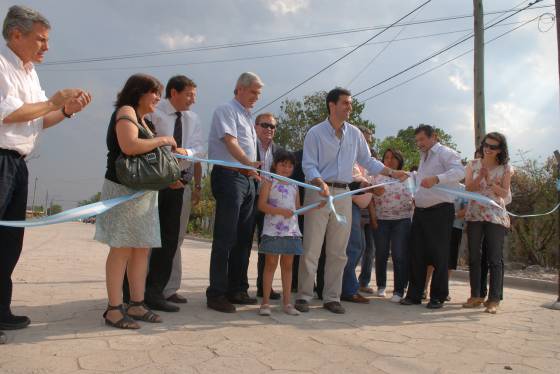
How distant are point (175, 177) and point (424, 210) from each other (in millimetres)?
2896

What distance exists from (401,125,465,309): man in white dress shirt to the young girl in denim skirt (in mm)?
1479

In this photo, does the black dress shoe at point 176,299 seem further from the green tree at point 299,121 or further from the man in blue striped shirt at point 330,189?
the green tree at point 299,121

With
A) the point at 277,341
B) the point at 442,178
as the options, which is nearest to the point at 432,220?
the point at 442,178

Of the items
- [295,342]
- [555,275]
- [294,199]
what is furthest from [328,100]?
[555,275]

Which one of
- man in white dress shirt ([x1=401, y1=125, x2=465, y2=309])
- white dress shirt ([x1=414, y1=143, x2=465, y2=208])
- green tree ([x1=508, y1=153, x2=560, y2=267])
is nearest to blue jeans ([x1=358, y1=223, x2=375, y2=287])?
man in white dress shirt ([x1=401, y1=125, x2=465, y2=309])

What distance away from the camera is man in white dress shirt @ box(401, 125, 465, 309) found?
5051 mm

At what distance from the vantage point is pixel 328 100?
4.79 metres

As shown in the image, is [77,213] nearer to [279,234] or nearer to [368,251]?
[279,234]

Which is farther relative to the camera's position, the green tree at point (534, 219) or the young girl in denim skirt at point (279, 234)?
the green tree at point (534, 219)

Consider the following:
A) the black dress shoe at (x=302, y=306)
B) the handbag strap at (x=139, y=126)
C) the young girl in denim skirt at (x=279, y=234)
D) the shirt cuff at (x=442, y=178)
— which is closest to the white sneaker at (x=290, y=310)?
the young girl in denim skirt at (x=279, y=234)

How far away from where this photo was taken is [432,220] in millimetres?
5094

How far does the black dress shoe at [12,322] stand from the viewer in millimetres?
3166

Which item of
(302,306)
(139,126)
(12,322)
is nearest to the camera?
(12,322)

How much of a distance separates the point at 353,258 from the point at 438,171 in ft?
4.26
